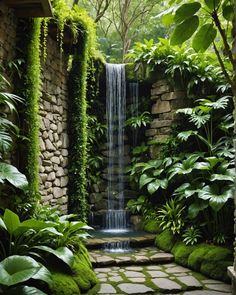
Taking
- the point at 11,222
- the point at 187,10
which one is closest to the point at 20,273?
the point at 11,222

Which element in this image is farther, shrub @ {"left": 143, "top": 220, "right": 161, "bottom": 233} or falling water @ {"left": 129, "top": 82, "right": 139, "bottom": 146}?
falling water @ {"left": 129, "top": 82, "right": 139, "bottom": 146}

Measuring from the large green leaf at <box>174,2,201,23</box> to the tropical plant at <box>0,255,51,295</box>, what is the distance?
1.97m

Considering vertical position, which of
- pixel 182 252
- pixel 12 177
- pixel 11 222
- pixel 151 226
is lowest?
pixel 182 252

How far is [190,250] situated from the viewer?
4469 mm

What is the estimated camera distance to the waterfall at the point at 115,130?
22.8 ft

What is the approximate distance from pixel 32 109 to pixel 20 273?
2158mm

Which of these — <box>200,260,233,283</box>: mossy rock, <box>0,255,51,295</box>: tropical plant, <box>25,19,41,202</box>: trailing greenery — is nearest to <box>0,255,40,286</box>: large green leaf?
<box>0,255,51,295</box>: tropical plant

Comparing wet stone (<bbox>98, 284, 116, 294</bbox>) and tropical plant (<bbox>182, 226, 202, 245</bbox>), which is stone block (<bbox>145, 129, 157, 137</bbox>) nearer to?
tropical plant (<bbox>182, 226, 202, 245</bbox>)

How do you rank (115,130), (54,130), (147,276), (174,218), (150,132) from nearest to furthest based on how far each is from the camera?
(147,276) < (54,130) < (174,218) < (150,132) < (115,130)

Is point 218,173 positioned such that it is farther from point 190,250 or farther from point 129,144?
point 129,144

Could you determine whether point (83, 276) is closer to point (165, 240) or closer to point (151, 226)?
point (165, 240)

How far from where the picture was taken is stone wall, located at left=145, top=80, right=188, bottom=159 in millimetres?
6398

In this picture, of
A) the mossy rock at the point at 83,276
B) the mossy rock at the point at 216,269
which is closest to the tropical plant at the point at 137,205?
the mossy rock at the point at 216,269

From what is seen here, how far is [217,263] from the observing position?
392 cm
